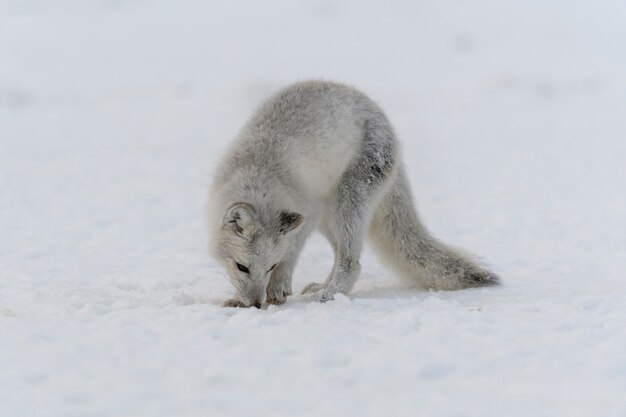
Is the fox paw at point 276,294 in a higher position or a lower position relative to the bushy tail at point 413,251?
lower

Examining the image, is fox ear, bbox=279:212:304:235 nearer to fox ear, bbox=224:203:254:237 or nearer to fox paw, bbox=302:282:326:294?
fox ear, bbox=224:203:254:237

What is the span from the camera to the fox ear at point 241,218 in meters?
5.89

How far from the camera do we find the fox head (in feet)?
19.6

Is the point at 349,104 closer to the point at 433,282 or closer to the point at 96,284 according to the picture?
the point at 433,282

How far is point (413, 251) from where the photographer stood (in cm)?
720

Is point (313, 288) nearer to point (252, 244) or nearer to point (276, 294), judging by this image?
point (276, 294)

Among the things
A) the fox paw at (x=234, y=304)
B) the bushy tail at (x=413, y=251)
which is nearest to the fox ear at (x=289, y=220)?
the fox paw at (x=234, y=304)

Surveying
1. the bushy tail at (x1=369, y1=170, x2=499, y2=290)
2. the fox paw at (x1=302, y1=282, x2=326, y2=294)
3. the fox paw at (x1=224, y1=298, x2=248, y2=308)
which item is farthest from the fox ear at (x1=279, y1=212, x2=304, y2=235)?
the bushy tail at (x1=369, y1=170, x2=499, y2=290)

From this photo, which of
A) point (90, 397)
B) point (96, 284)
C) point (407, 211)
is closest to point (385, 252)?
point (407, 211)

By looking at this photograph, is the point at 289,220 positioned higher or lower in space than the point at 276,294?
higher

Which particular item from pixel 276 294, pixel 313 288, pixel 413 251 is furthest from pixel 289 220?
pixel 413 251

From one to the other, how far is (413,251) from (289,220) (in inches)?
63.6

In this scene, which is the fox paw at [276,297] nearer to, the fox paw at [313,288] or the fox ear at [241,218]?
the fox paw at [313,288]

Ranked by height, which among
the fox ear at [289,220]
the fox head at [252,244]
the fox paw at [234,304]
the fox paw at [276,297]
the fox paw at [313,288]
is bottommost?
the fox paw at [234,304]
